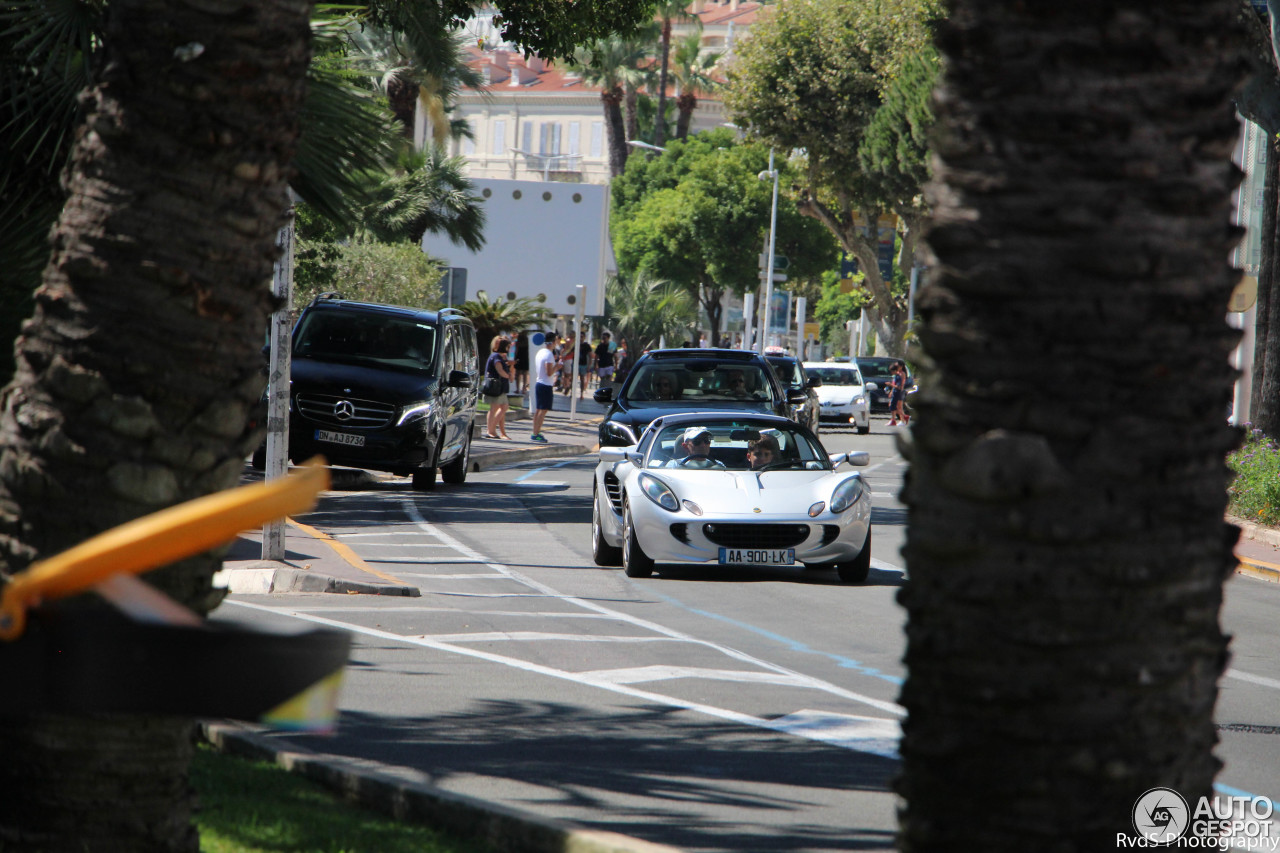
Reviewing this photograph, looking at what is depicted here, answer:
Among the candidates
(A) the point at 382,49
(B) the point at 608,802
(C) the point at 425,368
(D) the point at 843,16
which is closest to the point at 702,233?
(D) the point at 843,16

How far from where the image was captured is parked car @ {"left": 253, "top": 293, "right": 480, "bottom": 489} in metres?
20.0

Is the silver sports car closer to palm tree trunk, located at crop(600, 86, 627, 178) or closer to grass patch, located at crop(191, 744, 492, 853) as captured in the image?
grass patch, located at crop(191, 744, 492, 853)

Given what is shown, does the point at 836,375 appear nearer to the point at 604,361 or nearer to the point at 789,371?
the point at 604,361

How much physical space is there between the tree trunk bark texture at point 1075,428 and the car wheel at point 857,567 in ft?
35.1

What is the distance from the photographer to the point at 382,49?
40.7 metres

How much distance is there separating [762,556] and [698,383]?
7006mm

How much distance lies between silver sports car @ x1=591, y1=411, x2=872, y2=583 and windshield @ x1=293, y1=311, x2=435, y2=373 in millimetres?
7659

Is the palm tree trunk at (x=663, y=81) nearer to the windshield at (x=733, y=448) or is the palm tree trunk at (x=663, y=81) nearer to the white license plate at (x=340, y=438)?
the white license plate at (x=340, y=438)

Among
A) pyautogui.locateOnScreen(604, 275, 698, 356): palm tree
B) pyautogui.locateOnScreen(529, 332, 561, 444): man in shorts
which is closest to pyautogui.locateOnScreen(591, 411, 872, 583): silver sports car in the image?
pyautogui.locateOnScreen(529, 332, 561, 444): man in shorts

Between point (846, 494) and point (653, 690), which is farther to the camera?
point (846, 494)

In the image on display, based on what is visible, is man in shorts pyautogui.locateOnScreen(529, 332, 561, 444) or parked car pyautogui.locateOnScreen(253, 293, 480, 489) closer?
parked car pyautogui.locateOnScreen(253, 293, 480, 489)

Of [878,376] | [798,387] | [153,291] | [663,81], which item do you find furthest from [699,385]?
[663,81]

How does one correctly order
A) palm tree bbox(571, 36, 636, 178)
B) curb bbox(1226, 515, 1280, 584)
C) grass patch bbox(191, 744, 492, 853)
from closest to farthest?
grass patch bbox(191, 744, 492, 853)
curb bbox(1226, 515, 1280, 584)
palm tree bbox(571, 36, 636, 178)

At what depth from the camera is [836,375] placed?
44094 millimetres
